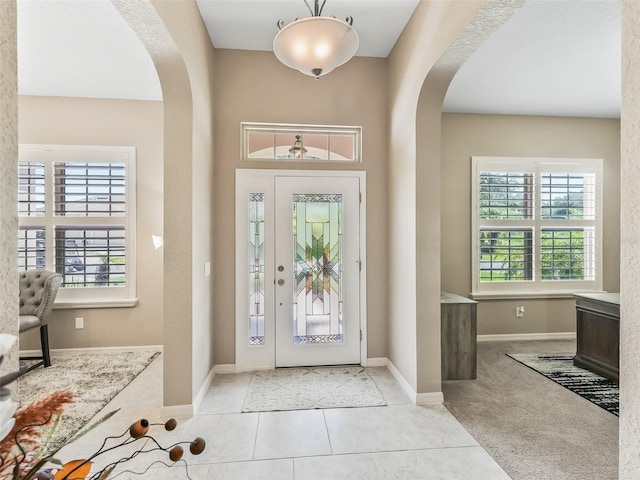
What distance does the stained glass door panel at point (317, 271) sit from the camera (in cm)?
341

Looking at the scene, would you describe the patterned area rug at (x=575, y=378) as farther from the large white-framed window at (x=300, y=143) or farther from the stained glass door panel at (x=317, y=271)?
the large white-framed window at (x=300, y=143)

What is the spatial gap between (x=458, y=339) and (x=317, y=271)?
1.50 m

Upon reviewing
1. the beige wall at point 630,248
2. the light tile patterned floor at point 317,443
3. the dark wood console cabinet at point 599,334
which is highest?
the beige wall at point 630,248

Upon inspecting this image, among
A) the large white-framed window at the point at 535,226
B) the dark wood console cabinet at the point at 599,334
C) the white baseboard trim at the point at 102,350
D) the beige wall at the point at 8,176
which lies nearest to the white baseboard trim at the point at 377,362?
the large white-framed window at the point at 535,226

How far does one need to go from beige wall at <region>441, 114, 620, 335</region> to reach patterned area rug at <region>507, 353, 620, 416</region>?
67 cm

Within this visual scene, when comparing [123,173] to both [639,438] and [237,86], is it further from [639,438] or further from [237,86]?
[639,438]

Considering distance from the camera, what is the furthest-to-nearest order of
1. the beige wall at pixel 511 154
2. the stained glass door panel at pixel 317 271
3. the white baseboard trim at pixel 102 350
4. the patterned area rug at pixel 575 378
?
the beige wall at pixel 511 154 < the white baseboard trim at pixel 102 350 < the stained glass door panel at pixel 317 271 < the patterned area rug at pixel 575 378

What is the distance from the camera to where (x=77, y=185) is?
12.8ft

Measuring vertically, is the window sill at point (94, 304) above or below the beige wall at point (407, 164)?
below

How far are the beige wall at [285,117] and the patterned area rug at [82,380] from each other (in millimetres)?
985

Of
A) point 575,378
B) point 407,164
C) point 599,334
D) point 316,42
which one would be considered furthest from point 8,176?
point 599,334

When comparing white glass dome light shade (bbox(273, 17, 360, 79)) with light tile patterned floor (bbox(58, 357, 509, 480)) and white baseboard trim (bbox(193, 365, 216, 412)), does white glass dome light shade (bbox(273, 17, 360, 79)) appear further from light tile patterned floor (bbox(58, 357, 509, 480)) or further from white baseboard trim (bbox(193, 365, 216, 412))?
white baseboard trim (bbox(193, 365, 216, 412))

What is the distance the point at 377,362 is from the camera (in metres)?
3.50

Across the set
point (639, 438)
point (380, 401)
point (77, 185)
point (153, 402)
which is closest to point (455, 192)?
point (380, 401)
